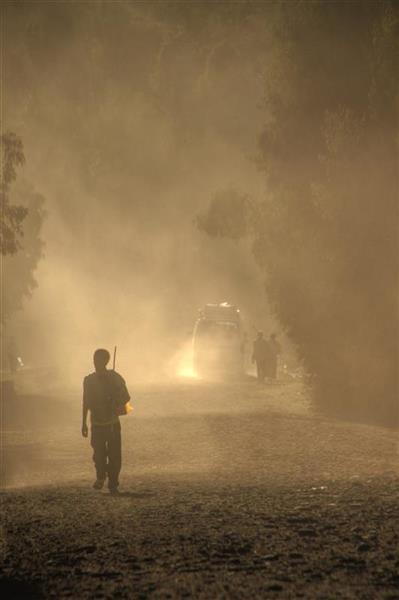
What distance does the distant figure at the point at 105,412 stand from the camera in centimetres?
1326

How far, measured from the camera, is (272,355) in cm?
4253

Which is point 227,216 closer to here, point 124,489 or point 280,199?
point 280,199

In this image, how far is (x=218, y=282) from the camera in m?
119

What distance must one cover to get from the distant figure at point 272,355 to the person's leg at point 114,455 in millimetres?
28786

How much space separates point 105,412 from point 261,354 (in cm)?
2942

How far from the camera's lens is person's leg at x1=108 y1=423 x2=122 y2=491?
13.2m

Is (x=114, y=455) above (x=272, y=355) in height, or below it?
below

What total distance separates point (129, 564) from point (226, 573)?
0.86m

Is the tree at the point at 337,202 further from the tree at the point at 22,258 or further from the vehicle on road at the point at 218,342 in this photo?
the vehicle on road at the point at 218,342

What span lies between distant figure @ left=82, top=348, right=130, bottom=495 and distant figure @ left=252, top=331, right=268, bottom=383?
28.7m

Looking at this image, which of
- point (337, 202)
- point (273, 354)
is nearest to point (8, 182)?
point (337, 202)

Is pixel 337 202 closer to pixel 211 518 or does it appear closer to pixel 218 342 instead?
pixel 211 518

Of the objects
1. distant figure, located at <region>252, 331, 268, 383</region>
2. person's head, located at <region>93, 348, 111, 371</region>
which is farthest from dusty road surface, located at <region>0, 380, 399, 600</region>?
distant figure, located at <region>252, 331, 268, 383</region>

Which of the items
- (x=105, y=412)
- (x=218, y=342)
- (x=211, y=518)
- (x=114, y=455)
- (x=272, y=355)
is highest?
(x=218, y=342)
